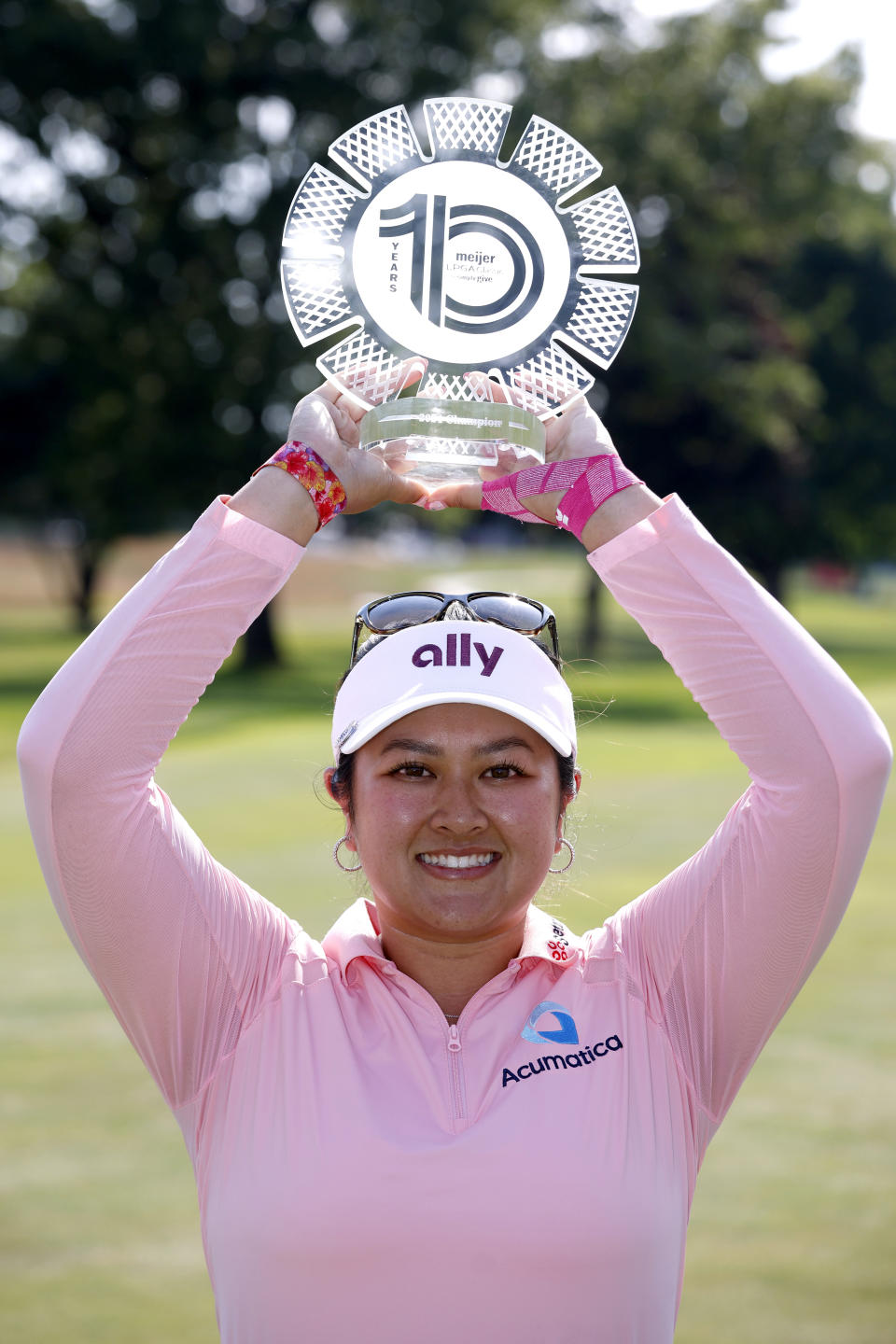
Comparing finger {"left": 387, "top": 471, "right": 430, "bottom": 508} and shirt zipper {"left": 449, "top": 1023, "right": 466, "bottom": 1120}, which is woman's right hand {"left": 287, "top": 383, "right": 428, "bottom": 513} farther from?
shirt zipper {"left": 449, "top": 1023, "right": 466, "bottom": 1120}

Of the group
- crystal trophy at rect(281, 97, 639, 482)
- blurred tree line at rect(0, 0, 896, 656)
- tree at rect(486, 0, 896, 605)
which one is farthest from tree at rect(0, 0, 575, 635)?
crystal trophy at rect(281, 97, 639, 482)

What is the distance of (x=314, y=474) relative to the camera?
213 centimetres

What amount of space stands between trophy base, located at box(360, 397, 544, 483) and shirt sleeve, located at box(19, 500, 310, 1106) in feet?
0.78

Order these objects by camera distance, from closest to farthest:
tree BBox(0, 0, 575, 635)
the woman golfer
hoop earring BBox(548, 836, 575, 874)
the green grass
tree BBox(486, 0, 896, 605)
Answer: the woman golfer
hoop earring BBox(548, 836, 575, 874)
the green grass
tree BBox(0, 0, 575, 635)
tree BBox(486, 0, 896, 605)

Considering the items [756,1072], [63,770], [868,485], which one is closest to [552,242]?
[63,770]

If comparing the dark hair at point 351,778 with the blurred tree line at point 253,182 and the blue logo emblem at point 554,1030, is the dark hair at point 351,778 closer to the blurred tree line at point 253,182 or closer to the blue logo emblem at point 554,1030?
the blue logo emblem at point 554,1030

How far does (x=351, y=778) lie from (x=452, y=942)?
0.99 ft

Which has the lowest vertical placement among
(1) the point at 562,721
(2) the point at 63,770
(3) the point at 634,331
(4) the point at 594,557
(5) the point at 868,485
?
(2) the point at 63,770

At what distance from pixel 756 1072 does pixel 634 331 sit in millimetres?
21669

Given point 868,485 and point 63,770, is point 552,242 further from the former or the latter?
point 868,485

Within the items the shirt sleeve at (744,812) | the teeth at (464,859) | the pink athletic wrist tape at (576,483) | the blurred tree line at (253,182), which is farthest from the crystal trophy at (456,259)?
the blurred tree line at (253,182)

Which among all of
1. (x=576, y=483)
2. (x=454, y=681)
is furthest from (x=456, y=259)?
(x=454, y=681)

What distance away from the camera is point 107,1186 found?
459 cm

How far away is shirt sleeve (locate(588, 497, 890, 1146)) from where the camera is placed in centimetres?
201
